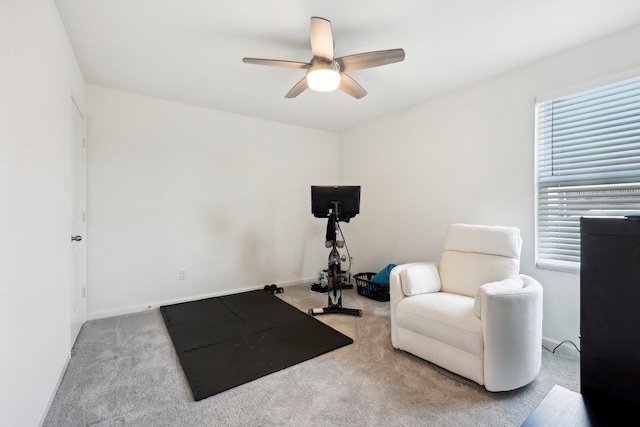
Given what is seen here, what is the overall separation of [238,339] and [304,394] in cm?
92

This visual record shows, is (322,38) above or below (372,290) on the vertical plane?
above

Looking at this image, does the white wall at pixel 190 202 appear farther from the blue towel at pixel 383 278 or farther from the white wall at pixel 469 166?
the blue towel at pixel 383 278

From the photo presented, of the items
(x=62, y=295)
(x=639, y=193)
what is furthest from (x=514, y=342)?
(x=62, y=295)

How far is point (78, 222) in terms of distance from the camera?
8.50ft

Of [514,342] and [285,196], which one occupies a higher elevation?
[285,196]

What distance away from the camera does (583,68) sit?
7.23 ft

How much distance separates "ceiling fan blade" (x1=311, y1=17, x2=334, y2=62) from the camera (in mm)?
1665

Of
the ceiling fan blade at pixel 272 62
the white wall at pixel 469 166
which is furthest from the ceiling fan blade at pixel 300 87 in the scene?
the white wall at pixel 469 166

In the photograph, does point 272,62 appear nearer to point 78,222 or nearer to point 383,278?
point 78,222

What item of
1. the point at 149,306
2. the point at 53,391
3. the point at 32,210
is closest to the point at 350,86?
the point at 32,210

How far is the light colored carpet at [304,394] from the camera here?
1.56 m

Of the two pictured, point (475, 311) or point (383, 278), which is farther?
point (383, 278)

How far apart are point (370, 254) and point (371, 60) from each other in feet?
9.03

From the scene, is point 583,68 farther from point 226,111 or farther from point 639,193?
point 226,111
